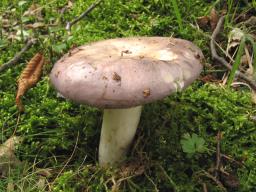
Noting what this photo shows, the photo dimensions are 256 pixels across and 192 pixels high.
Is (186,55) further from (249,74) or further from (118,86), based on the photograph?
(249,74)

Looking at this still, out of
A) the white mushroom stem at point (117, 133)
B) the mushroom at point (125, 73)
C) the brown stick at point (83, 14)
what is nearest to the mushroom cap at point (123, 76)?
the mushroom at point (125, 73)

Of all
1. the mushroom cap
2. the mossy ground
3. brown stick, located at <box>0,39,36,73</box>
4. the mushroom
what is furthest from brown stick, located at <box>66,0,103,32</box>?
the mushroom cap

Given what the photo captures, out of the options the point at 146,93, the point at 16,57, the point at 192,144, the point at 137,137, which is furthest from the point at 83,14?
the point at 146,93

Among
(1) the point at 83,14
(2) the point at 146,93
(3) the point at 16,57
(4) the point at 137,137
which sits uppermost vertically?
(2) the point at 146,93

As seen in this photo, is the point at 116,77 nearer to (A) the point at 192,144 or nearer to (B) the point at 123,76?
(B) the point at 123,76

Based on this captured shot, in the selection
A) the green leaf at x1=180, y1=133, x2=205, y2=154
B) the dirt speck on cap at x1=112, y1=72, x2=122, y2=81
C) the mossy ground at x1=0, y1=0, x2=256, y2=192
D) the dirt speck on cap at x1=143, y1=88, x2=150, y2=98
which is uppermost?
Result: the dirt speck on cap at x1=112, y1=72, x2=122, y2=81

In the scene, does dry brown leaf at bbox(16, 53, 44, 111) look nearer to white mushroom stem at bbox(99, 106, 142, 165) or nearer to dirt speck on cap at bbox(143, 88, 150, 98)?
white mushroom stem at bbox(99, 106, 142, 165)

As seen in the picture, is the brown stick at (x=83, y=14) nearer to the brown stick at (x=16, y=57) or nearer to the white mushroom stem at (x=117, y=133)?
the brown stick at (x=16, y=57)
